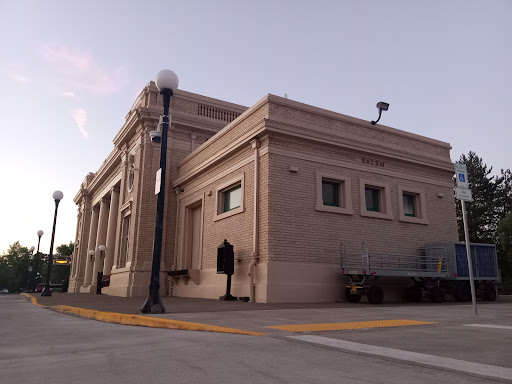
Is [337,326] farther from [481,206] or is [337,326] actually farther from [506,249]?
[481,206]

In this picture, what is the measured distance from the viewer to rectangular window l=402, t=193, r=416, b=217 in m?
18.4

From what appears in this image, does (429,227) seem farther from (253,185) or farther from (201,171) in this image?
(201,171)

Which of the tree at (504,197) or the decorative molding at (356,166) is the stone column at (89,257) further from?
the tree at (504,197)

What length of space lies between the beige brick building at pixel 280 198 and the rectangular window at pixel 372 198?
0.15ft

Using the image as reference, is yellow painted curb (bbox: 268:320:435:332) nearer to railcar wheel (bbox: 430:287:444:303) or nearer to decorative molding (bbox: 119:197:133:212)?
railcar wheel (bbox: 430:287:444:303)

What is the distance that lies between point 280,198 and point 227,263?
3.17 metres

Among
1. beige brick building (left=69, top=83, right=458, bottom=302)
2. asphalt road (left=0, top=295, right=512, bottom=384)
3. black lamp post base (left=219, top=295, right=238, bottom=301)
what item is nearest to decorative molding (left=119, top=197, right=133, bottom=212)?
beige brick building (left=69, top=83, right=458, bottom=302)

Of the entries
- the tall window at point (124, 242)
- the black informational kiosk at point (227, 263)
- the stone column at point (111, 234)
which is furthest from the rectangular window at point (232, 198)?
the stone column at point (111, 234)

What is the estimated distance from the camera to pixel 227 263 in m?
15.2

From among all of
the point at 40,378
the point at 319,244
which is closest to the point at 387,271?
the point at 319,244

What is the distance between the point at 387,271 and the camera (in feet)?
47.0

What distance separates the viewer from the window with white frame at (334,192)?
51.6 feet

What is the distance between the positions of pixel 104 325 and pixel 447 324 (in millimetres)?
6409

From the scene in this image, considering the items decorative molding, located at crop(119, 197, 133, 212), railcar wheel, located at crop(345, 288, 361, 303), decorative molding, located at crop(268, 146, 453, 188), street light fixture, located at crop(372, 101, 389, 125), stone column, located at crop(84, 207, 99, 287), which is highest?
street light fixture, located at crop(372, 101, 389, 125)
